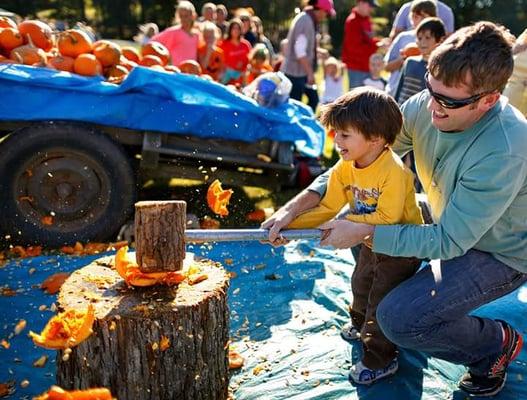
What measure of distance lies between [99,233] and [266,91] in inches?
72.2

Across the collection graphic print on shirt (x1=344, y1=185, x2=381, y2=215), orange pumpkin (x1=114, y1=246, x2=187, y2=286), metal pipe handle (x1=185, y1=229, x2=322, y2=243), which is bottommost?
orange pumpkin (x1=114, y1=246, x2=187, y2=286)

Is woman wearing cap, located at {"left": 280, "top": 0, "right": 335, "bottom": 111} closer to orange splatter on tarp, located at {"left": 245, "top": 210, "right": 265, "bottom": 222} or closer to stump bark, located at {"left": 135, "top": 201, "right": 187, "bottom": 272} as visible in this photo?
orange splatter on tarp, located at {"left": 245, "top": 210, "right": 265, "bottom": 222}

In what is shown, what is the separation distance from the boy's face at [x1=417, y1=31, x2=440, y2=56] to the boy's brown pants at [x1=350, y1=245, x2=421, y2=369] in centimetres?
279

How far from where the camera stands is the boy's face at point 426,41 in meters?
5.30

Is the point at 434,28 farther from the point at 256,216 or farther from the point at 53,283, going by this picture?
the point at 53,283

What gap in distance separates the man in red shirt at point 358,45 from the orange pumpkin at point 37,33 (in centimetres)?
437

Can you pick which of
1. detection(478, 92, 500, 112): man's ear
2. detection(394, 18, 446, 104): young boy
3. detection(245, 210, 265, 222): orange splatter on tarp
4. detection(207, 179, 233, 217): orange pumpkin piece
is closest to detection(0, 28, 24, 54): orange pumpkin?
detection(245, 210, 265, 222): orange splatter on tarp

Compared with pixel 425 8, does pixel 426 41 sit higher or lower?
lower

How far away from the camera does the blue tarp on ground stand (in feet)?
9.69

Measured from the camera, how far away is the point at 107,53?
17.5ft

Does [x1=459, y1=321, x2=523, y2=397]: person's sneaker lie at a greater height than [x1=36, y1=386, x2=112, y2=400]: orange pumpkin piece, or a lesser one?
lesser

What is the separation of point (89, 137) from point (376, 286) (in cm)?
271

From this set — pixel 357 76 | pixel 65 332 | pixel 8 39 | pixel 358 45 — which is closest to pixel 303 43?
pixel 358 45

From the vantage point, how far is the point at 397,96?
5.75 metres
